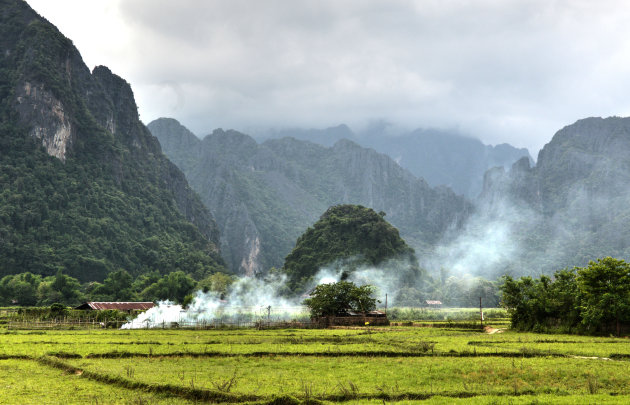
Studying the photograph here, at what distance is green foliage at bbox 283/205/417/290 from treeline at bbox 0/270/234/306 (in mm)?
29856

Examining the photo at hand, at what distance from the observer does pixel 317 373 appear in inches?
1162

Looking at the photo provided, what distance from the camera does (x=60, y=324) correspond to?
227 feet

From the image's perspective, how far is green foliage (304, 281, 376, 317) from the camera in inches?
3174

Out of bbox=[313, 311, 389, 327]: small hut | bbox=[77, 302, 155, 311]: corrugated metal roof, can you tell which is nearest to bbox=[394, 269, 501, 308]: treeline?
bbox=[313, 311, 389, 327]: small hut

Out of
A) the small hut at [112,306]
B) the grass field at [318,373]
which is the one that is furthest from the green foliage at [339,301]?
the grass field at [318,373]

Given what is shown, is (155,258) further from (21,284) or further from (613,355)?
(613,355)

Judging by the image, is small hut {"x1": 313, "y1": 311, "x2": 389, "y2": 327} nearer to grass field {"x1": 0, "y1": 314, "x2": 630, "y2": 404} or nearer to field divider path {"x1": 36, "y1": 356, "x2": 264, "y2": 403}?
grass field {"x1": 0, "y1": 314, "x2": 630, "y2": 404}

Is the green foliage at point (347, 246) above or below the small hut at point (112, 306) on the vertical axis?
above

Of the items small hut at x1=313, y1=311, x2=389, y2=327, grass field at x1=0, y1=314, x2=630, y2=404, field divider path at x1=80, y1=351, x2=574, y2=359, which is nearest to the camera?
grass field at x1=0, y1=314, x2=630, y2=404

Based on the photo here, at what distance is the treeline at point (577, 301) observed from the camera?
163 ft

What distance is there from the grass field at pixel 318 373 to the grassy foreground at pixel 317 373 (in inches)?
2.3

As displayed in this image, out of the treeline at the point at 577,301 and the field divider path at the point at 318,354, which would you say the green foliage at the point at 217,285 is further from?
the field divider path at the point at 318,354

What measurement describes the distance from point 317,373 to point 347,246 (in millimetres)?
135407

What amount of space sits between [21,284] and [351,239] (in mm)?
90655
